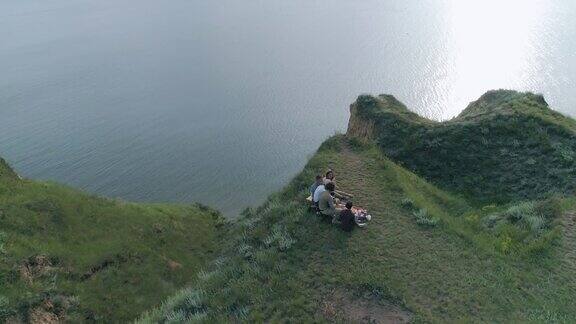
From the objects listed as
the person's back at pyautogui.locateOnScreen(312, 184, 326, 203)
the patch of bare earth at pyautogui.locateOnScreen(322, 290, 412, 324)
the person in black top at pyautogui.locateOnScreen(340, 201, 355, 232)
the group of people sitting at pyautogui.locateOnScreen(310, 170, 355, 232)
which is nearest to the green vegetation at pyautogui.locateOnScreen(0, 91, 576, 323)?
the patch of bare earth at pyautogui.locateOnScreen(322, 290, 412, 324)

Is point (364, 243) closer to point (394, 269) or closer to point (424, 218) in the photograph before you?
point (394, 269)

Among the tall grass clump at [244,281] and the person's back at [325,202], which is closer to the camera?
the tall grass clump at [244,281]

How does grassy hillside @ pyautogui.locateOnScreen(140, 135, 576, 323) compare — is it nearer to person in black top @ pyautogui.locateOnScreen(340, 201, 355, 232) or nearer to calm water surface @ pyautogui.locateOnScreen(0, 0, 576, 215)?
person in black top @ pyautogui.locateOnScreen(340, 201, 355, 232)

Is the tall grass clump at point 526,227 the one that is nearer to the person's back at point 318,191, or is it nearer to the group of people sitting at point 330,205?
the group of people sitting at point 330,205

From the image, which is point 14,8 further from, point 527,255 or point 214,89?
point 527,255

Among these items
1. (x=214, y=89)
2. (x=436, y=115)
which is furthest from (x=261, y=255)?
(x=214, y=89)

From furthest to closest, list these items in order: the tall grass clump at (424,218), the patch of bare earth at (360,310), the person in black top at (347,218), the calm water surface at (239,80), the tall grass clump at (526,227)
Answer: the calm water surface at (239,80) < the tall grass clump at (424,218) < the tall grass clump at (526,227) < the person in black top at (347,218) < the patch of bare earth at (360,310)

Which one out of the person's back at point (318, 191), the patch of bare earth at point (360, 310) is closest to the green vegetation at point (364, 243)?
the patch of bare earth at point (360, 310)

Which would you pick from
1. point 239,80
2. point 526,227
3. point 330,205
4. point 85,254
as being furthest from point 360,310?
point 239,80
